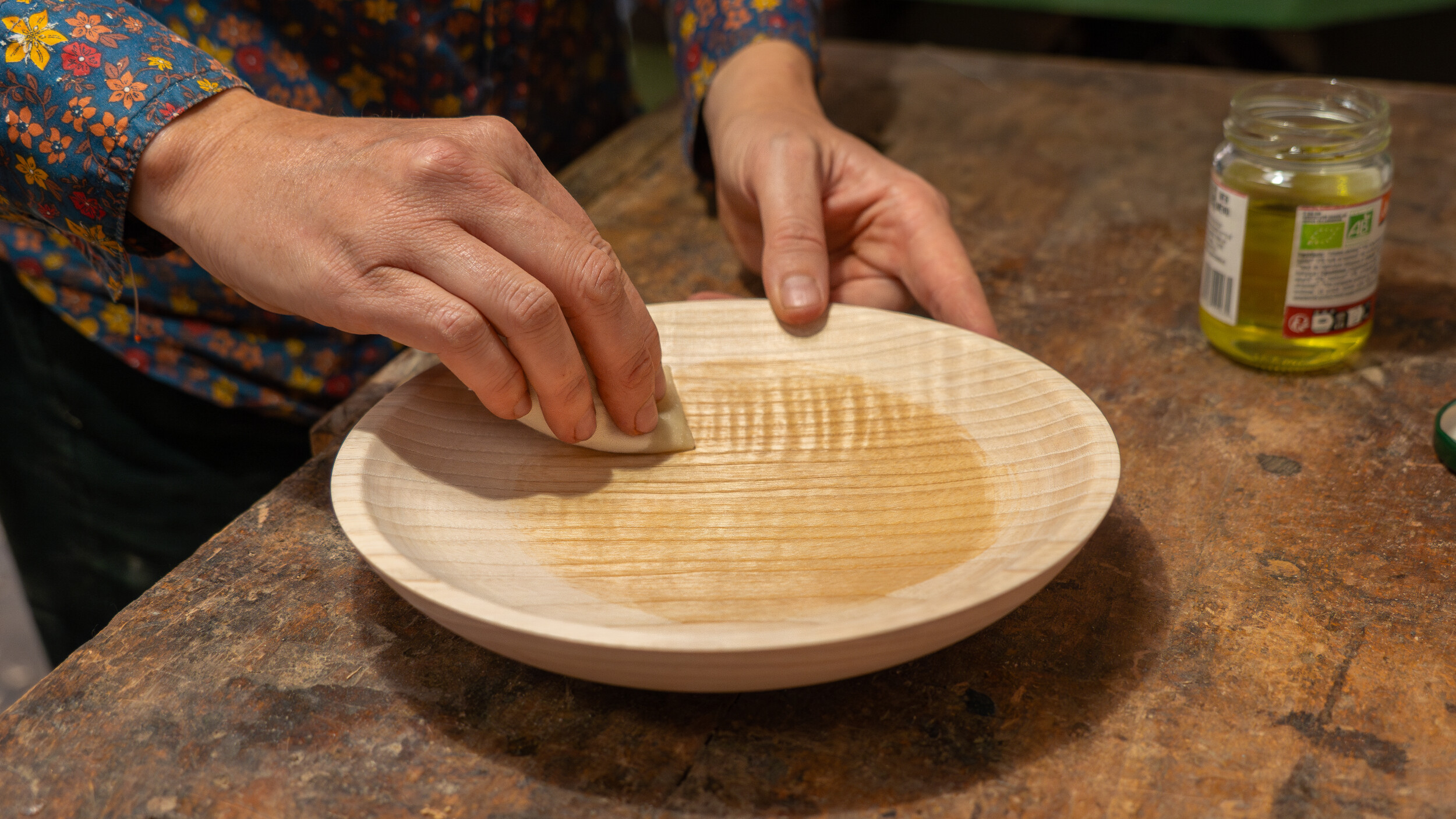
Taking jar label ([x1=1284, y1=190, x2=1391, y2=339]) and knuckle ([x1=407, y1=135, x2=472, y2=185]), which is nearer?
knuckle ([x1=407, y1=135, x2=472, y2=185])

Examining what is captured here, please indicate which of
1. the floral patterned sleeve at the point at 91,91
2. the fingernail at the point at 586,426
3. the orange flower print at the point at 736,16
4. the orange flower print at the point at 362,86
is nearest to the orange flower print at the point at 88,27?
the floral patterned sleeve at the point at 91,91

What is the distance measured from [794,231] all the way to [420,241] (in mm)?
396

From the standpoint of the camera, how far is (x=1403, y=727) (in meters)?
0.61

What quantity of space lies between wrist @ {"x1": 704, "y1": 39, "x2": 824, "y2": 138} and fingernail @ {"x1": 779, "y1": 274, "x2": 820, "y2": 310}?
28 centimetres

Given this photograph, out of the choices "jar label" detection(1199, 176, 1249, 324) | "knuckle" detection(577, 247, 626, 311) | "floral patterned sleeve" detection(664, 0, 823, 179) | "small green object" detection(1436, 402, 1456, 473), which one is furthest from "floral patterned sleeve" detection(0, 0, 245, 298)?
"small green object" detection(1436, 402, 1456, 473)

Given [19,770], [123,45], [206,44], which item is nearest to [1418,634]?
[19,770]

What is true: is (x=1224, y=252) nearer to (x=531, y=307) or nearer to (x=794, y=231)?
(x=794, y=231)

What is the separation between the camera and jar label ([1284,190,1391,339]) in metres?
0.86

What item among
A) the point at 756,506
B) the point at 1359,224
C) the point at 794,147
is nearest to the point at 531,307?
the point at 756,506

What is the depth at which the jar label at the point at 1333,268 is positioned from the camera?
861 millimetres

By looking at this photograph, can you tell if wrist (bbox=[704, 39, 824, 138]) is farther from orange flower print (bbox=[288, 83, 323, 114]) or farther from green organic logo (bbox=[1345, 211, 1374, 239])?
green organic logo (bbox=[1345, 211, 1374, 239])

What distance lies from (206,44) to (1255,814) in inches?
40.4

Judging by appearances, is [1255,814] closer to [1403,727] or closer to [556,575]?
[1403,727]

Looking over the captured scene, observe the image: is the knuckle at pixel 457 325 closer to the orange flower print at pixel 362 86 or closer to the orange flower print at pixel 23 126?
the orange flower print at pixel 23 126
